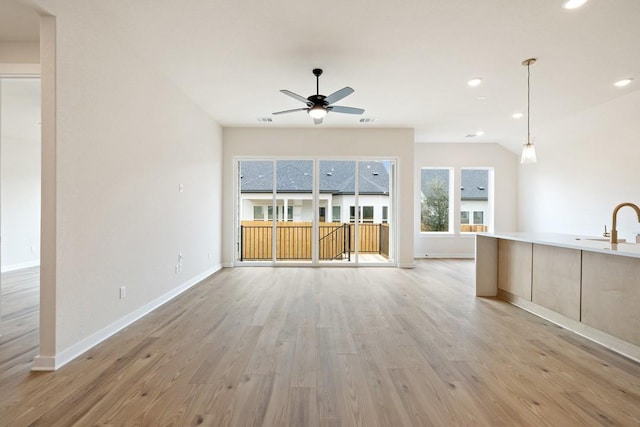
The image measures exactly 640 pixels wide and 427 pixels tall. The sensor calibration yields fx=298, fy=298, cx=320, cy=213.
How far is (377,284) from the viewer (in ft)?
16.6

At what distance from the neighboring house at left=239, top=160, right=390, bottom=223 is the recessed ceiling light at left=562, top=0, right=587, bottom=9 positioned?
13.9 feet

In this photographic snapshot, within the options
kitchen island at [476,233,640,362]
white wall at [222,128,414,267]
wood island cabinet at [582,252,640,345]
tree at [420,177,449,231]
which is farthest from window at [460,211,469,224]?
wood island cabinet at [582,252,640,345]

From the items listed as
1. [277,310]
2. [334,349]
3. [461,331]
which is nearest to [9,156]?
[277,310]

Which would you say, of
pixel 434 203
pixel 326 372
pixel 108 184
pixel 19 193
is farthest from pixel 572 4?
pixel 19 193

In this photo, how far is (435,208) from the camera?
8.01 metres

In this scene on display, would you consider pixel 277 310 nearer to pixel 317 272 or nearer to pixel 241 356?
pixel 241 356

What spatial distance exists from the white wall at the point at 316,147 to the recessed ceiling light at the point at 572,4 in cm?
397

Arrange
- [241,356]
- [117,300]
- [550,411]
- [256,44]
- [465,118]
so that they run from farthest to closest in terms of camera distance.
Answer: [465,118] < [256,44] < [117,300] < [241,356] < [550,411]

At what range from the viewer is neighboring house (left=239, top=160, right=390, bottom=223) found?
6.67m

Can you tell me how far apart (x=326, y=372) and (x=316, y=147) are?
5.10 metres

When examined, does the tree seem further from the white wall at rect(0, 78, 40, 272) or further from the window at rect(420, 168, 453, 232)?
the white wall at rect(0, 78, 40, 272)

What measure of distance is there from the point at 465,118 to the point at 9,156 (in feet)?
30.5

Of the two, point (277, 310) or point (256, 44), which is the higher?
point (256, 44)

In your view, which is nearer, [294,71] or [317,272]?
[294,71]
